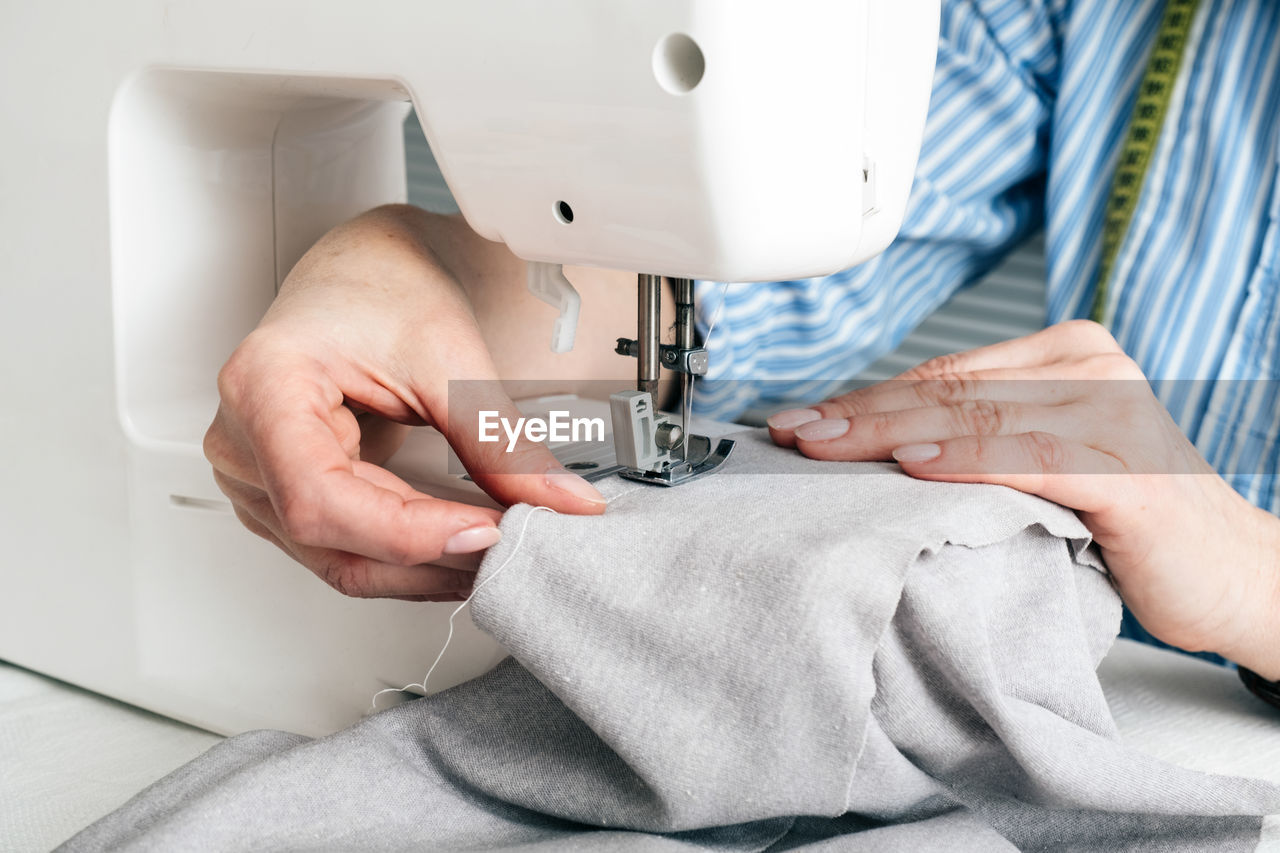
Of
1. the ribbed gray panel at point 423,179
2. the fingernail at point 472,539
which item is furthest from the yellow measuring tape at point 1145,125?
the ribbed gray panel at point 423,179

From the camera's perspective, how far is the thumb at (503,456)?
2.06 feet

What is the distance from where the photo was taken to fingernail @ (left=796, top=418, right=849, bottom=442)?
2.48 ft

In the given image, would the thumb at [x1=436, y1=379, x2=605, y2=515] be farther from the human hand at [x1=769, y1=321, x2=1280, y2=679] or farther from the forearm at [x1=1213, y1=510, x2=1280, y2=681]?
the forearm at [x1=1213, y1=510, x2=1280, y2=681]

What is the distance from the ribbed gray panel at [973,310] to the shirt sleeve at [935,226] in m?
0.55

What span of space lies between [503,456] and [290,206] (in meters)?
0.38

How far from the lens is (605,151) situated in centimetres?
59

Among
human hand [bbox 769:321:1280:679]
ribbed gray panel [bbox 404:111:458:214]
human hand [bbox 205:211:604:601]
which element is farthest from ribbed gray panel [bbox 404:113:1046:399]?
human hand [bbox 205:211:604:601]

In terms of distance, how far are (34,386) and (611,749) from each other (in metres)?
0.59

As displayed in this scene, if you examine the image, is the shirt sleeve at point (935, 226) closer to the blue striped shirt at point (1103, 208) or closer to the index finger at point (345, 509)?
the blue striped shirt at point (1103, 208)

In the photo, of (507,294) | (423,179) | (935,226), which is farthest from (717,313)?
(423,179)

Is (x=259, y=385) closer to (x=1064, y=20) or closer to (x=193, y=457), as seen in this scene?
(x=193, y=457)

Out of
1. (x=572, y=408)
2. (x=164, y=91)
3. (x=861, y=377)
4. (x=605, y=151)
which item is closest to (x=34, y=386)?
(x=164, y=91)

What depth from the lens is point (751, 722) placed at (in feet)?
1.70

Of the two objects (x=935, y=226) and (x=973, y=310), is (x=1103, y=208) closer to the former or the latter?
(x=935, y=226)
